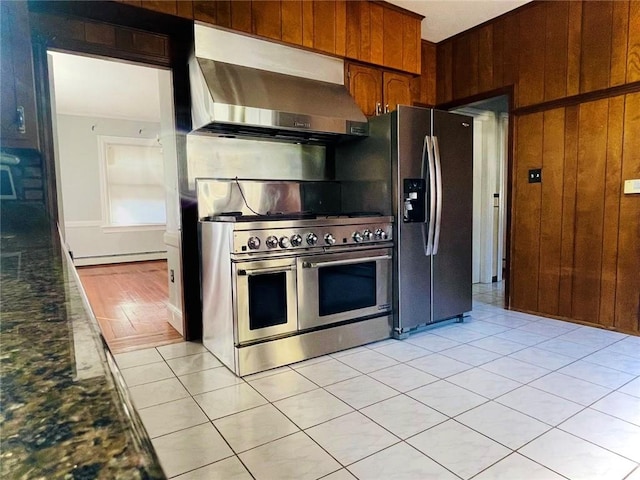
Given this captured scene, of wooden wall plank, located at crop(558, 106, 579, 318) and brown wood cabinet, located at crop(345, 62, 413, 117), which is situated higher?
brown wood cabinet, located at crop(345, 62, 413, 117)

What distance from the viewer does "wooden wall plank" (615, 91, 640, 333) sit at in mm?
2867

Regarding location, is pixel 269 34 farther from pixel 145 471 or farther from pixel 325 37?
pixel 145 471

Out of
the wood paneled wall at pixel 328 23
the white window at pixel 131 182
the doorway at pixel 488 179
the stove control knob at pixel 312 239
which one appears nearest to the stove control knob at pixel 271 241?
the stove control knob at pixel 312 239

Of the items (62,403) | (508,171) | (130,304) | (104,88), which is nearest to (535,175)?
(508,171)

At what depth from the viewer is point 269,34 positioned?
2785 millimetres

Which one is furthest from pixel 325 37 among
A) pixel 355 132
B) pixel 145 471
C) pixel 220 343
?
pixel 145 471

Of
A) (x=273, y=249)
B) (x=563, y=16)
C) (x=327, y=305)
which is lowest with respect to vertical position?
(x=327, y=305)

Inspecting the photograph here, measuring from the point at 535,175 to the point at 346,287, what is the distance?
80.6 inches

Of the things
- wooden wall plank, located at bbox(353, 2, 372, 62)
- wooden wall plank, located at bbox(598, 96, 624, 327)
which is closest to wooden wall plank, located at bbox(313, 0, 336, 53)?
wooden wall plank, located at bbox(353, 2, 372, 62)

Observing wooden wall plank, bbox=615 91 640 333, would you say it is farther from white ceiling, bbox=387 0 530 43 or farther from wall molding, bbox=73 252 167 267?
wall molding, bbox=73 252 167 267

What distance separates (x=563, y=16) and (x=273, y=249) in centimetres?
300

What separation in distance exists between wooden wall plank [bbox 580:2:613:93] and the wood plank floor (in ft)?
12.0

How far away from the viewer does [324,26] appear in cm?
301

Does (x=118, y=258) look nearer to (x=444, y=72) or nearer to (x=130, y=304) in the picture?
(x=130, y=304)
